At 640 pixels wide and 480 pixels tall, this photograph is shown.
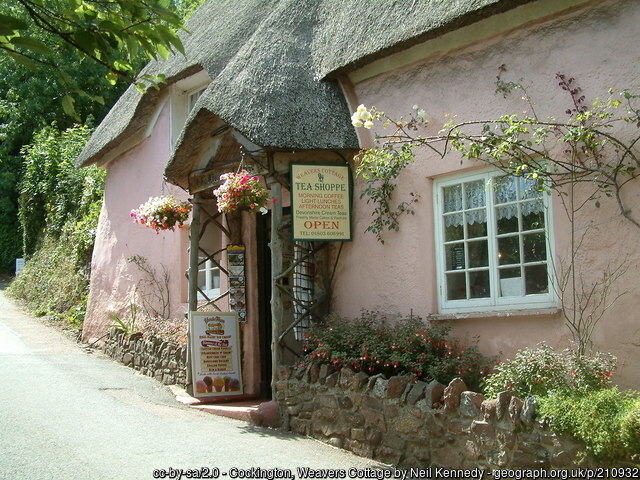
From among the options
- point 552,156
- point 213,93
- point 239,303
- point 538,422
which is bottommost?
point 538,422

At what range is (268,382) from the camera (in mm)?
9820

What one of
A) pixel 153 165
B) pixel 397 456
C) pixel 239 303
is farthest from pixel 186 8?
pixel 397 456

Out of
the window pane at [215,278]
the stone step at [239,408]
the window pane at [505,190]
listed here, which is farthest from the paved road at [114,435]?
the window pane at [505,190]

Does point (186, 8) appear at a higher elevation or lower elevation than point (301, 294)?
higher

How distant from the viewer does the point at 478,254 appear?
280 inches

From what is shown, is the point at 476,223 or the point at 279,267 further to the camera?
the point at 279,267

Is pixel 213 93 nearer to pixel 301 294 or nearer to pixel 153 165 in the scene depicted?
pixel 301 294

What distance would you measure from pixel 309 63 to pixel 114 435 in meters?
4.68

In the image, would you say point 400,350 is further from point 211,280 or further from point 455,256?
point 211,280

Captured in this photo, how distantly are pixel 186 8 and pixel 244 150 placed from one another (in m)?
17.0

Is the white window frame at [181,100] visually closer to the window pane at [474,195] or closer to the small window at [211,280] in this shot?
the small window at [211,280]

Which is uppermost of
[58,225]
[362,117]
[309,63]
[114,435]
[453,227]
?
[309,63]

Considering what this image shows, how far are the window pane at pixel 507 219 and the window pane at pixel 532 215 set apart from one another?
0.31 ft

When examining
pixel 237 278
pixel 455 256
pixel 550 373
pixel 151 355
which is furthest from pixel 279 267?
pixel 151 355
